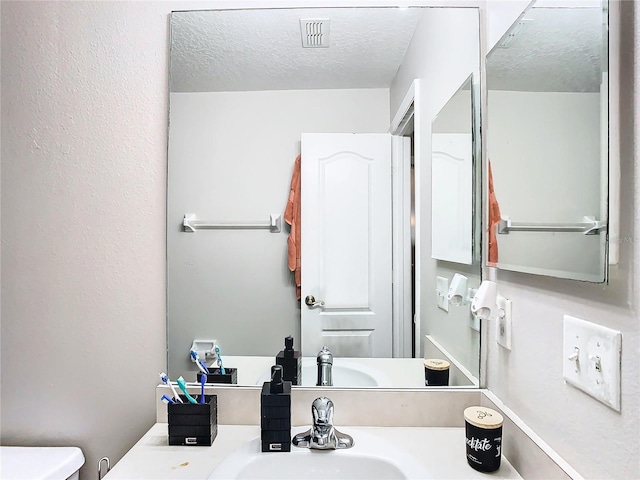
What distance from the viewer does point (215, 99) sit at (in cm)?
112

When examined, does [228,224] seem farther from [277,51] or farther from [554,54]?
[554,54]

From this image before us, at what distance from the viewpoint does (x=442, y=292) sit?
109 centimetres

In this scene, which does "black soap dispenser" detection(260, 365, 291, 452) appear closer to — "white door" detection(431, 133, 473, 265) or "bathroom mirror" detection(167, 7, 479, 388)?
"bathroom mirror" detection(167, 7, 479, 388)

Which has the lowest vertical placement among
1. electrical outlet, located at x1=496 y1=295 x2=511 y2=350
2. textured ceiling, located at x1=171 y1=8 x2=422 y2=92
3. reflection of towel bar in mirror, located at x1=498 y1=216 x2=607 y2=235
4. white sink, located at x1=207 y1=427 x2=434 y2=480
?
white sink, located at x1=207 y1=427 x2=434 y2=480

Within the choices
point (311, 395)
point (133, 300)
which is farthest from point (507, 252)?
point (133, 300)

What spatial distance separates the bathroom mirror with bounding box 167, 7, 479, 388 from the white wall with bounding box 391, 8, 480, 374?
0.03m

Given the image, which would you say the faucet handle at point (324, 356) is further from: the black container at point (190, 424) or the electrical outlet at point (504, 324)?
the electrical outlet at point (504, 324)

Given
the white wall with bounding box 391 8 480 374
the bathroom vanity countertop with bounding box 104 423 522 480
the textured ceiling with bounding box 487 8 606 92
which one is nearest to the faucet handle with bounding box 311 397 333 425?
the bathroom vanity countertop with bounding box 104 423 522 480

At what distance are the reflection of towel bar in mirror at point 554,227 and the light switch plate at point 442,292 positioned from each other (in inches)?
8.7

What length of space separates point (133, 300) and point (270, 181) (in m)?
0.49

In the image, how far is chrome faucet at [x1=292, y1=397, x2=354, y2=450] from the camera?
92 centimetres

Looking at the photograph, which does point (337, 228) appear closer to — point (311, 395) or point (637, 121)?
point (311, 395)

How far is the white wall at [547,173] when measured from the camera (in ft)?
2.01

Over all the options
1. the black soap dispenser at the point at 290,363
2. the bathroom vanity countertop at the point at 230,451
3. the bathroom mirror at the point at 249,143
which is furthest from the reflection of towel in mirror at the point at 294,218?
the bathroom vanity countertop at the point at 230,451
